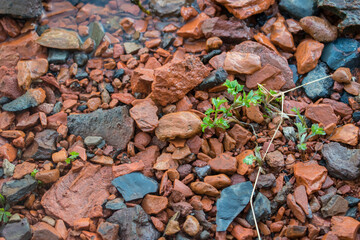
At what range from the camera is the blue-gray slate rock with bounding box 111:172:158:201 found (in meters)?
2.23

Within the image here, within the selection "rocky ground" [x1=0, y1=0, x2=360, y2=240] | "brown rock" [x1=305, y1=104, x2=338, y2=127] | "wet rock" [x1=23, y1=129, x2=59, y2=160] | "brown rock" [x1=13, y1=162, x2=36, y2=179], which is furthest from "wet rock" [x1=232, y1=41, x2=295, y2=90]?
"brown rock" [x1=13, y1=162, x2=36, y2=179]

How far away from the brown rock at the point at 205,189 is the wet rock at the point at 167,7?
187cm

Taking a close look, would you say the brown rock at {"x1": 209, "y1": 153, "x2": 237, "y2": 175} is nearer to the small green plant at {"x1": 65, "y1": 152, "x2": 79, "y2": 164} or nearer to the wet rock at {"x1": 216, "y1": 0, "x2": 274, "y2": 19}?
the small green plant at {"x1": 65, "y1": 152, "x2": 79, "y2": 164}

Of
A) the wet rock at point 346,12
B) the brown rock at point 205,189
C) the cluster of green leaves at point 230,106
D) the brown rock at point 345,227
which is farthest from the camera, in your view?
the wet rock at point 346,12

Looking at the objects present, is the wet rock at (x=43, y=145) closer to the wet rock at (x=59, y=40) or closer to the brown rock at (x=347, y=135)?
the wet rock at (x=59, y=40)

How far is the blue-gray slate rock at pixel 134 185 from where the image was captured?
2.23 metres

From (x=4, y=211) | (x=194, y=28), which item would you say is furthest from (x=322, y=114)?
(x=4, y=211)

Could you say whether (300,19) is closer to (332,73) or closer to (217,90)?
(332,73)

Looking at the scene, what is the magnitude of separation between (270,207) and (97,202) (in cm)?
123

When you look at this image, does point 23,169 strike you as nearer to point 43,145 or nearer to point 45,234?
point 43,145

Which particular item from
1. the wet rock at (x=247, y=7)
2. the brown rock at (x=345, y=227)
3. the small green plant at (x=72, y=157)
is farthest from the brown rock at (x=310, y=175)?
the small green plant at (x=72, y=157)

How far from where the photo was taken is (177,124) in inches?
94.5

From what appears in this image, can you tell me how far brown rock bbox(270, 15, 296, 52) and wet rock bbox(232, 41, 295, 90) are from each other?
16 centimetres

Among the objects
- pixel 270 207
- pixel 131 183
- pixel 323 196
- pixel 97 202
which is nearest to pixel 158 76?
pixel 131 183
